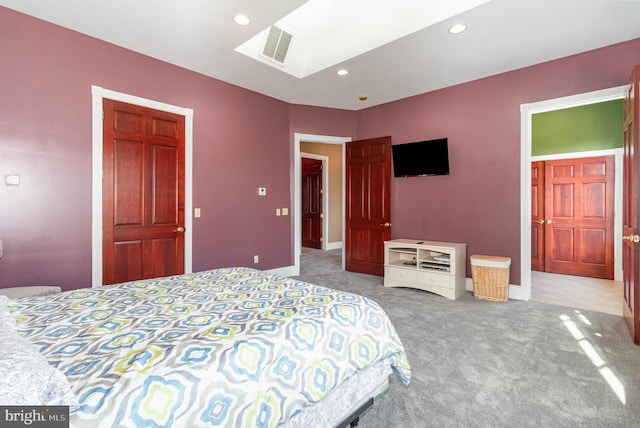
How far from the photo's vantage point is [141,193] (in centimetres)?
328

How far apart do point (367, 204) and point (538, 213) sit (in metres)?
2.91

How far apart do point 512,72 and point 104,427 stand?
4.67 metres

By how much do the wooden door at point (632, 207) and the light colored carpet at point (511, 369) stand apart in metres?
0.24

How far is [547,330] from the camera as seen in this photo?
2701 mm

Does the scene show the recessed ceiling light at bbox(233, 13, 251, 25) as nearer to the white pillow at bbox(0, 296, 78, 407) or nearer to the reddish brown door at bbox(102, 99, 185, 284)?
the reddish brown door at bbox(102, 99, 185, 284)

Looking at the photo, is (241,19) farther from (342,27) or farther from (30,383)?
(30,383)

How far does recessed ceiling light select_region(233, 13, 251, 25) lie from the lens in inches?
104

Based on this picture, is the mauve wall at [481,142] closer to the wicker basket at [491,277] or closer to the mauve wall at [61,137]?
the wicker basket at [491,277]

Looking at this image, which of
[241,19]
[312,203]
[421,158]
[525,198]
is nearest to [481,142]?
Answer: [421,158]

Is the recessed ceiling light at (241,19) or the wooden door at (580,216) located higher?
the recessed ceiling light at (241,19)

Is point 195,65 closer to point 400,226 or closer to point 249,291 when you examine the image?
point 249,291

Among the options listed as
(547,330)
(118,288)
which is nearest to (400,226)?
(547,330)

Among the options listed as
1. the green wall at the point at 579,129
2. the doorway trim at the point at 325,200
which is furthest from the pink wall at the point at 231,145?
the doorway trim at the point at 325,200

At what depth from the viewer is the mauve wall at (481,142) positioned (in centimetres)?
328
